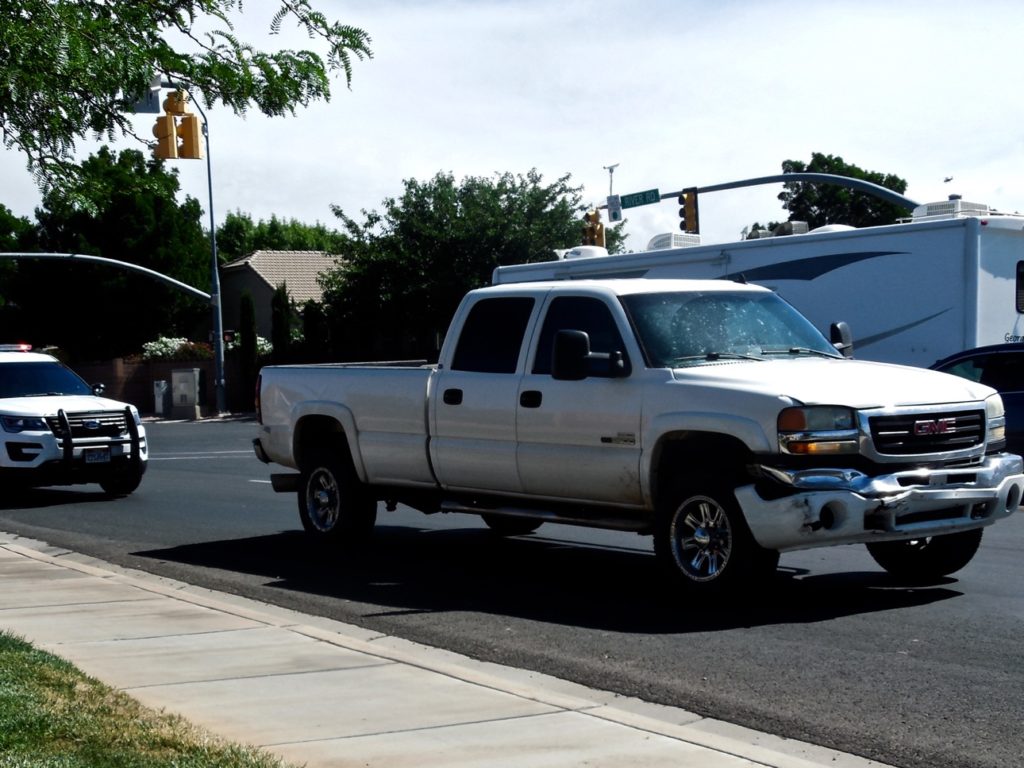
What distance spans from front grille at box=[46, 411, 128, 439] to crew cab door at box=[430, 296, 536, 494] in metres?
7.90

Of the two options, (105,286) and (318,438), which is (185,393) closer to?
(105,286)

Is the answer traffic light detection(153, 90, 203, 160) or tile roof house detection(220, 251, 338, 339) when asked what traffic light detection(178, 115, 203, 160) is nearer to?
traffic light detection(153, 90, 203, 160)

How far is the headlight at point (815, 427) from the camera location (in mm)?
8570

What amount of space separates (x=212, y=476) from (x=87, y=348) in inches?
1935

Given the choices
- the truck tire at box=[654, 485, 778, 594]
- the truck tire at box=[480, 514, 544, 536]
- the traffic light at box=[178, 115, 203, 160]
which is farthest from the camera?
the traffic light at box=[178, 115, 203, 160]

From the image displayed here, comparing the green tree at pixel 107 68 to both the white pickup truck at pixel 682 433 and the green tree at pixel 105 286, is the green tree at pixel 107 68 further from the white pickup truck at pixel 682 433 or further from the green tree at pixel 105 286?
the green tree at pixel 105 286

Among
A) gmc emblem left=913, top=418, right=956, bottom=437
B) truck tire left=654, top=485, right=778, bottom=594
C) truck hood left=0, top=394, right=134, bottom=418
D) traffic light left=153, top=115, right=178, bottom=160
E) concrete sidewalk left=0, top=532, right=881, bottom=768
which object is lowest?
concrete sidewalk left=0, top=532, right=881, bottom=768

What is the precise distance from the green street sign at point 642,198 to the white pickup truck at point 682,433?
2516 centimetres

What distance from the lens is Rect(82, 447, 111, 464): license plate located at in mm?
17375

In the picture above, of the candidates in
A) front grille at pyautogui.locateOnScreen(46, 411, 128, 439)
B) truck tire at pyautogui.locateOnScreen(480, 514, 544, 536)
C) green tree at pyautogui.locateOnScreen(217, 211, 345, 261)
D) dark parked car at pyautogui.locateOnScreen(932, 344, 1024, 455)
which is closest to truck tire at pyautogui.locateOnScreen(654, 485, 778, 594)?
truck tire at pyautogui.locateOnScreen(480, 514, 544, 536)

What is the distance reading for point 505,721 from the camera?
620 cm

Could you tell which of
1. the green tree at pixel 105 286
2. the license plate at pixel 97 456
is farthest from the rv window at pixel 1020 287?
the green tree at pixel 105 286

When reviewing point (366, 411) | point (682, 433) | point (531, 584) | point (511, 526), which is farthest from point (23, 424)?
point (682, 433)

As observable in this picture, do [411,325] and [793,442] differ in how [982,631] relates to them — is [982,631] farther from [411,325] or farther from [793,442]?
[411,325]
